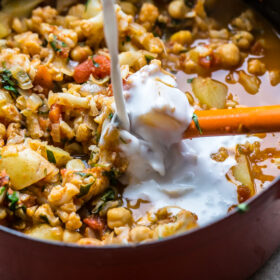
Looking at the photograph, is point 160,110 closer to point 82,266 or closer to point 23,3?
point 82,266

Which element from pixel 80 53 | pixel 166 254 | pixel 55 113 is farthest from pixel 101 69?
pixel 166 254

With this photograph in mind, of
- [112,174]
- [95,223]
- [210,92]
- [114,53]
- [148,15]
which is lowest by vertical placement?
[95,223]

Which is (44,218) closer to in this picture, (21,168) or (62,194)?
(62,194)

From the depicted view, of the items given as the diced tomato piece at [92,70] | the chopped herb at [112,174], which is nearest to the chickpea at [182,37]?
the diced tomato piece at [92,70]

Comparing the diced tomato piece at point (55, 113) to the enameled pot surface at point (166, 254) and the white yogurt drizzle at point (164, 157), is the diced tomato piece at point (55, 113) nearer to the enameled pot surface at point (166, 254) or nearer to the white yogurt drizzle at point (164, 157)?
the white yogurt drizzle at point (164, 157)

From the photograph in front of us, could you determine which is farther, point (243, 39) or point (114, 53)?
point (243, 39)

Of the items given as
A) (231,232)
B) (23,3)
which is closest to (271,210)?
(231,232)

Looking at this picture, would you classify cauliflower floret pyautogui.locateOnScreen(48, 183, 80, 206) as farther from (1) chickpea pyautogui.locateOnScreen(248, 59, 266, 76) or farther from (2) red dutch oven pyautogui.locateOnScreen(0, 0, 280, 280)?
(1) chickpea pyautogui.locateOnScreen(248, 59, 266, 76)
